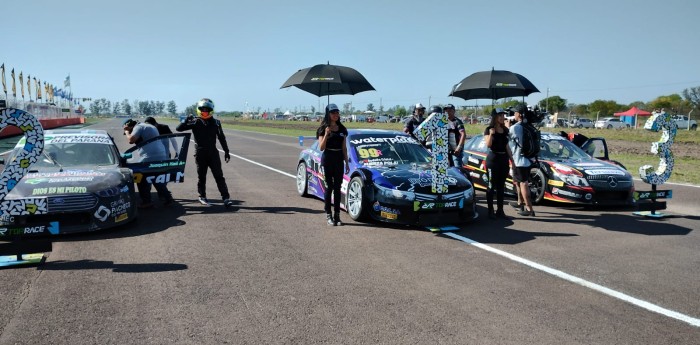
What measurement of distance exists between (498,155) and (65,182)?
6190 millimetres

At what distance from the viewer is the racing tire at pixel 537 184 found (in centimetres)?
913

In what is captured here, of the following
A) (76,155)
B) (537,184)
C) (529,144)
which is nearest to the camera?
(76,155)

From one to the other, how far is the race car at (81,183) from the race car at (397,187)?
2.91 meters

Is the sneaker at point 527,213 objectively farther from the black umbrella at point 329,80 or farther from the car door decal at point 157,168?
the car door decal at point 157,168

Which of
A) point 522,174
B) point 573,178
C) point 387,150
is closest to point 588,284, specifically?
point 522,174

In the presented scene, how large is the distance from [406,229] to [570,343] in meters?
3.66

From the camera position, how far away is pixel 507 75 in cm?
1100

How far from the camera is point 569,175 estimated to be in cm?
877

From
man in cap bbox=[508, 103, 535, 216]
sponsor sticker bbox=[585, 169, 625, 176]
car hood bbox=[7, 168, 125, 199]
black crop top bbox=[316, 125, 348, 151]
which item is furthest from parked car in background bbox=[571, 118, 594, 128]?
car hood bbox=[7, 168, 125, 199]

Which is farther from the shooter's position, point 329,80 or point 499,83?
point 499,83

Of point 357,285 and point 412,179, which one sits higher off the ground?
point 412,179

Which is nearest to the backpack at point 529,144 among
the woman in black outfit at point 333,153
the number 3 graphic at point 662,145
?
the number 3 graphic at point 662,145

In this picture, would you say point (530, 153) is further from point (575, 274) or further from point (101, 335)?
point (101, 335)

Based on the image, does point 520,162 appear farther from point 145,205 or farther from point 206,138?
point 145,205
